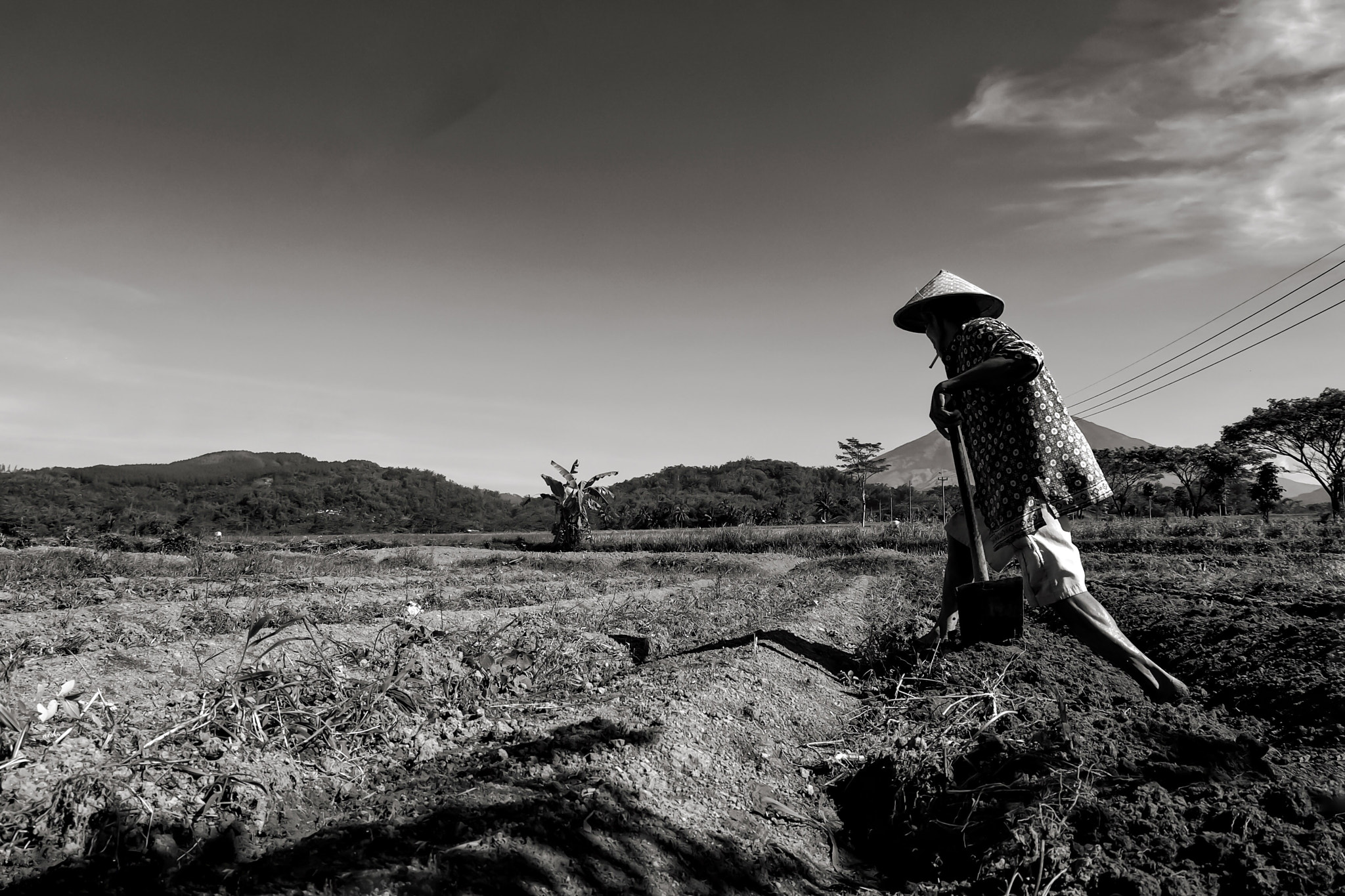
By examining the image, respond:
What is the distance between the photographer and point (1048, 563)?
116 inches

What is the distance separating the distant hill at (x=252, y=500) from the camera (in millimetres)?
31781

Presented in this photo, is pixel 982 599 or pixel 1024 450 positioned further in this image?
pixel 982 599

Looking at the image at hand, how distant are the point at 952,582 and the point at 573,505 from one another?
1953 centimetres

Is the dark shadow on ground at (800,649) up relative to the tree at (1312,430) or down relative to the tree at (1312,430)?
down

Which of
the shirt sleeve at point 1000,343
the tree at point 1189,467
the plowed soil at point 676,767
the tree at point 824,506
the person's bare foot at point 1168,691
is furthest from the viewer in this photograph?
the tree at point 824,506

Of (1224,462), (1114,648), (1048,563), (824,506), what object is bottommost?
(1114,648)

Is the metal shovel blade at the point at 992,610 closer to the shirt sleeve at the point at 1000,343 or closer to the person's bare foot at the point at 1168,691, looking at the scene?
the person's bare foot at the point at 1168,691

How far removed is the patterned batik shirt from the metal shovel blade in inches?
7.4

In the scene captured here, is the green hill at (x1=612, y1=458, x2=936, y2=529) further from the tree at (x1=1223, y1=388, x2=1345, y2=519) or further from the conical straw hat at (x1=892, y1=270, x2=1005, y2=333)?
the conical straw hat at (x1=892, y1=270, x2=1005, y2=333)

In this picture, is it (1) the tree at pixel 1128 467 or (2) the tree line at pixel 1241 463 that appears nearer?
(2) the tree line at pixel 1241 463

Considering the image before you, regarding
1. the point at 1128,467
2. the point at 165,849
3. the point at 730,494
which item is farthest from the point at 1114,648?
the point at 730,494

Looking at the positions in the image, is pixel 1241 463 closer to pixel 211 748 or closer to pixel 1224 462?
pixel 1224 462

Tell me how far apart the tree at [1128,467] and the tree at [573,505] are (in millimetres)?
35932

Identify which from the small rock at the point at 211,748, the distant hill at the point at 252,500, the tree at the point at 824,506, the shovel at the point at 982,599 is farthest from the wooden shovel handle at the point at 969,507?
the tree at the point at 824,506
